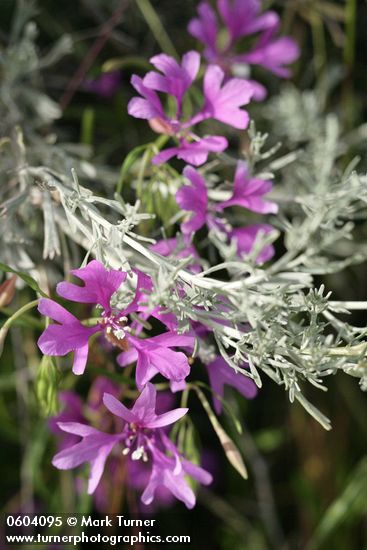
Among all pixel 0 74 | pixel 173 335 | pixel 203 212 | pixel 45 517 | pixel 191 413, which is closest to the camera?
pixel 173 335

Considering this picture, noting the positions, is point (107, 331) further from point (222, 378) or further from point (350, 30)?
point (350, 30)

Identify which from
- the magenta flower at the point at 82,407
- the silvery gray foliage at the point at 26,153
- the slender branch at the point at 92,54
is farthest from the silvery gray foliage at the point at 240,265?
the magenta flower at the point at 82,407

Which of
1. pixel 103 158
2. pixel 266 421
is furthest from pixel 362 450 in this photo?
pixel 103 158

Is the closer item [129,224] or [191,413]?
[129,224]

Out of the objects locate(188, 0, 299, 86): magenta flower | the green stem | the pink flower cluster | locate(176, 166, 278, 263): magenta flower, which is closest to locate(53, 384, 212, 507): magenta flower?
the pink flower cluster

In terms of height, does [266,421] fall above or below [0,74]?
below

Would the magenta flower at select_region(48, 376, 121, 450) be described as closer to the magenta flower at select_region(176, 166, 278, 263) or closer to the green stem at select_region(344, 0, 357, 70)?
the magenta flower at select_region(176, 166, 278, 263)

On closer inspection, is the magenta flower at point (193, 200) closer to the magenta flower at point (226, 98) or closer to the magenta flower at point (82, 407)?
the magenta flower at point (226, 98)

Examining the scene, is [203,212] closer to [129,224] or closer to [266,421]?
[129,224]
